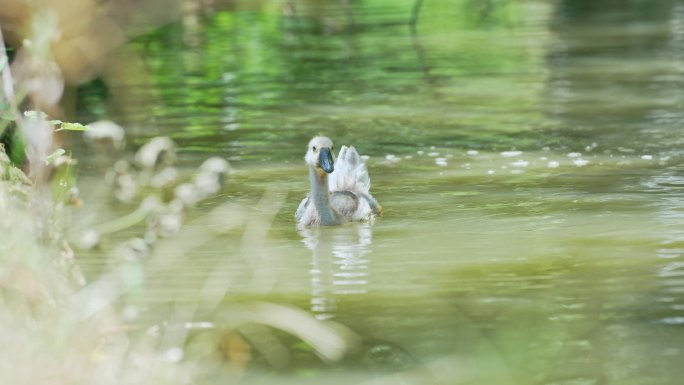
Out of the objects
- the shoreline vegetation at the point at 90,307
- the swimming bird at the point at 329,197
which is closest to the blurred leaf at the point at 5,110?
the shoreline vegetation at the point at 90,307

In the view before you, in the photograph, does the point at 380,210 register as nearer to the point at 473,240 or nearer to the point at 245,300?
the point at 473,240

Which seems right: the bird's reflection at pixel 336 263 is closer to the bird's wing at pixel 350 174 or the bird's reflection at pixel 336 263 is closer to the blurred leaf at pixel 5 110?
the bird's wing at pixel 350 174

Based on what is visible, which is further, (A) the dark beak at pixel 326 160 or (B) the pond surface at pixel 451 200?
(A) the dark beak at pixel 326 160

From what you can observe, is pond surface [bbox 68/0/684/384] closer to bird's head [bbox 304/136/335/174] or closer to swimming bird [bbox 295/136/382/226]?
swimming bird [bbox 295/136/382/226]

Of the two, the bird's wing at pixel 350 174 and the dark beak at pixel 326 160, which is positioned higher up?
the dark beak at pixel 326 160

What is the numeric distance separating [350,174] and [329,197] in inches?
21.8

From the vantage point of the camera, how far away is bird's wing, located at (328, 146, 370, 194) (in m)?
12.8

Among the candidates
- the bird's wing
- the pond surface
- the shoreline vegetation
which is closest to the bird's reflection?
the pond surface

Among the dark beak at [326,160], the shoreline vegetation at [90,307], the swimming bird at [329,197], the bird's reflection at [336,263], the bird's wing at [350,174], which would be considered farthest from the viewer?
the bird's wing at [350,174]

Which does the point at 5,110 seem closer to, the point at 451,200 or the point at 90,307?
the point at 90,307

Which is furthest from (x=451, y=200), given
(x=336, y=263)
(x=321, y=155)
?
(x=336, y=263)

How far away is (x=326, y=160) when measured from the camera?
12.2 m

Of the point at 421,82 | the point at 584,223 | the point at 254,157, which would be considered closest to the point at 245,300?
the point at 584,223

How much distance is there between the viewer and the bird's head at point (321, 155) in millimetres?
12211
